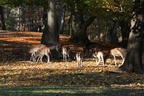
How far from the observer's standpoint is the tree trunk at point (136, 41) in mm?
15876

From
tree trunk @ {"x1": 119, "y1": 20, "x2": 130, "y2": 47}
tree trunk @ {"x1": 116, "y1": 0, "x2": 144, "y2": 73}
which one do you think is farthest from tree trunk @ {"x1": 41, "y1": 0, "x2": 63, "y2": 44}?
tree trunk @ {"x1": 119, "y1": 20, "x2": 130, "y2": 47}

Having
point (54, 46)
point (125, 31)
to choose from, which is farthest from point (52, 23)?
point (125, 31)

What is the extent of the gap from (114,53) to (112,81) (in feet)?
19.4

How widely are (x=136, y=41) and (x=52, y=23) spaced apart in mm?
7814

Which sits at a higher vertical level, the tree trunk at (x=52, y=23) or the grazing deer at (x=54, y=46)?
the tree trunk at (x=52, y=23)

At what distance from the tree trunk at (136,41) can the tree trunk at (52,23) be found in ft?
23.6

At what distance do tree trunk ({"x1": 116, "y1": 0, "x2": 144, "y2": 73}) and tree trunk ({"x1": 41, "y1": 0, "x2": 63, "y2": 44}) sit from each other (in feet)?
23.6

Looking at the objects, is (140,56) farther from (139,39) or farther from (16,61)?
(16,61)

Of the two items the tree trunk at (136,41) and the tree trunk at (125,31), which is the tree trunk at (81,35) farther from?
the tree trunk at (136,41)

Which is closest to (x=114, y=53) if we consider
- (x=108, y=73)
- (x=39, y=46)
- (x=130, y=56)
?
(x=130, y=56)

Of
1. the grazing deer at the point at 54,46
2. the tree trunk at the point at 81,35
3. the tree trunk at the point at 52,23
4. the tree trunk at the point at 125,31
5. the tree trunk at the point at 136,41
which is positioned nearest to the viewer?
the tree trunk at the point at 136,41

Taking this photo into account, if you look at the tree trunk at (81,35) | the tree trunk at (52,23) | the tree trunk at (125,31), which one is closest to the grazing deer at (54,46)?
the tree trunk at (52,23)

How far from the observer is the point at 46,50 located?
19.6m

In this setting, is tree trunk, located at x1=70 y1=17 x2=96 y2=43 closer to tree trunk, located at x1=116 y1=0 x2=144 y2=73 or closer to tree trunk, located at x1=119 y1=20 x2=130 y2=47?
tree trunk, located at x1=119 y1=20 x2=130 y2=47
